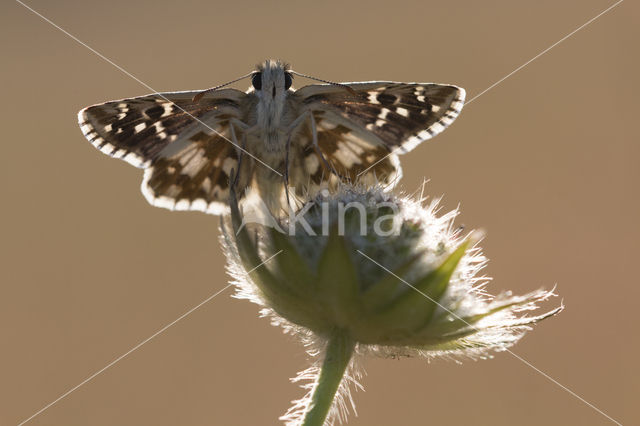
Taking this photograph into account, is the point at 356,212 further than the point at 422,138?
No

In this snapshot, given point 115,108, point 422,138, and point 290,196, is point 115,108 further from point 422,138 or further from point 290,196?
point 422,138

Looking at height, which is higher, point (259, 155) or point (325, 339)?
point (259, 155)

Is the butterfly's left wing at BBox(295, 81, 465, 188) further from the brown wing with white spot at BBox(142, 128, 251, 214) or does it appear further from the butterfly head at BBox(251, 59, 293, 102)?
the brown wing with white spot at BBox(142, 128, 251, 214)

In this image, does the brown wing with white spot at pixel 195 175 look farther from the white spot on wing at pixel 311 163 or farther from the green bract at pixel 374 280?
the green bract at pixel 374 280

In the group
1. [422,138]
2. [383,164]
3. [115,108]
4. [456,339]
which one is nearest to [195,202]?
[115,108]

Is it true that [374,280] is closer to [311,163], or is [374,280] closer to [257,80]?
[311,163]

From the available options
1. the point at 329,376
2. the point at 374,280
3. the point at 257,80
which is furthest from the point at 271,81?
the point at 329,376

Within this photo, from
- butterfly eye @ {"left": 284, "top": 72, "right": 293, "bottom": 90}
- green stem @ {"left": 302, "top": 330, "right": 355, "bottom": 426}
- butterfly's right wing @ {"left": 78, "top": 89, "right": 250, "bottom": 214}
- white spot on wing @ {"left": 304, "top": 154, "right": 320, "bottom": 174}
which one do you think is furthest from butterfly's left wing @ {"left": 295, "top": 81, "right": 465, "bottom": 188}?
green stem @ {"left": 302, "top": 330, "right": 355, "bottom": 426}

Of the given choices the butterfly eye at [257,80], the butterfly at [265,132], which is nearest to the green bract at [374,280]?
the butterfly at [265,132]

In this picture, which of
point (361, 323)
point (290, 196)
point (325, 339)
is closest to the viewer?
point (361, 323)
